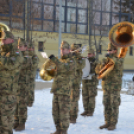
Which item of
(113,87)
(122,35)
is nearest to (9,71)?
(113,87)

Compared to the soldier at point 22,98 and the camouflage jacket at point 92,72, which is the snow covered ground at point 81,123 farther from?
the camouflage jacket at point 92,72

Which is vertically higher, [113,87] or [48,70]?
[48,70]

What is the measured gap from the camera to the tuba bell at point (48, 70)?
5.46 m

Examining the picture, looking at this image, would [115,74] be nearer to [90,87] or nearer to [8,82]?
[90,87]

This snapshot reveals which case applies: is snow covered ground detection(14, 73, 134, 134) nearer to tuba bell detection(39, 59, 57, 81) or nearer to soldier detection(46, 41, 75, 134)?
soldier detection(46, 41, 75, 134)

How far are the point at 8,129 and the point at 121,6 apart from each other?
117 feet

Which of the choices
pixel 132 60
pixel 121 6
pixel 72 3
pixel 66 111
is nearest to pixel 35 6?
pixel 72 3

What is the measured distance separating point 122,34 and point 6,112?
3.73 meters

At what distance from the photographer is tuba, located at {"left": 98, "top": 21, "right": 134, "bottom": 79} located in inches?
254

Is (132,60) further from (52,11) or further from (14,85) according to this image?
(14,85)

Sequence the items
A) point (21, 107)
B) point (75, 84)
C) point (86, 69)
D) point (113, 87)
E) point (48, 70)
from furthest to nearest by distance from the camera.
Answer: point (86, 69), point (75, 84), point (113, 87), point (21, 107), point (48, 70)

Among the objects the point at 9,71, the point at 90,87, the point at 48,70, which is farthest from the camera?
the point at 90,87

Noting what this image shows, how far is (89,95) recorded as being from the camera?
8.20m

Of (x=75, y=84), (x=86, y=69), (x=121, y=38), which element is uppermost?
(x=121, y=38)
